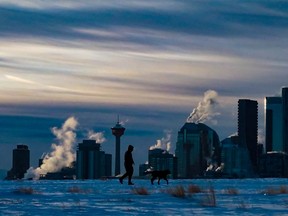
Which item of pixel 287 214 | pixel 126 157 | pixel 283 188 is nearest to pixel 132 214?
pixel 287 214

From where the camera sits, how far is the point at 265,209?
63.0 feet

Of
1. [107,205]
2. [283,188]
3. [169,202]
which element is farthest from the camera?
[283,188]

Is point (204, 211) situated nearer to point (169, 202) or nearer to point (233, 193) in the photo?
point (169, 202)

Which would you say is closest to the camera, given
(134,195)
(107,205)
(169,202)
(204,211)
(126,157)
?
(204,211)

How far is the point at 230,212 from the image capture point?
18.0m

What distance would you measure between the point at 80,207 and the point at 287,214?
4.99 metres

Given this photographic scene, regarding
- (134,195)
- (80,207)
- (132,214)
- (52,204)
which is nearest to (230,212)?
(132,214)

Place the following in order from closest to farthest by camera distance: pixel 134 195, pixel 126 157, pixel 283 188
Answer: pixel 134 195 → pixel 283 188 → pixel 126 157

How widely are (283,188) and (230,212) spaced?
10976mm

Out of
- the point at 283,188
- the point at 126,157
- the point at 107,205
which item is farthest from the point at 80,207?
the point at 126,157

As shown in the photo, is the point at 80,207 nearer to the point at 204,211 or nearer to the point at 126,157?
the point at 204,211

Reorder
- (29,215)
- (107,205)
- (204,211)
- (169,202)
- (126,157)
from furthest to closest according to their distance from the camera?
(126,157) < (169,202) < (107,205) < (204,211) < (29,215)

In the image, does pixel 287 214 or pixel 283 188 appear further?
pixel 283 188

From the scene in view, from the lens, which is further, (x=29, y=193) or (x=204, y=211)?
(x=29, y=193)
